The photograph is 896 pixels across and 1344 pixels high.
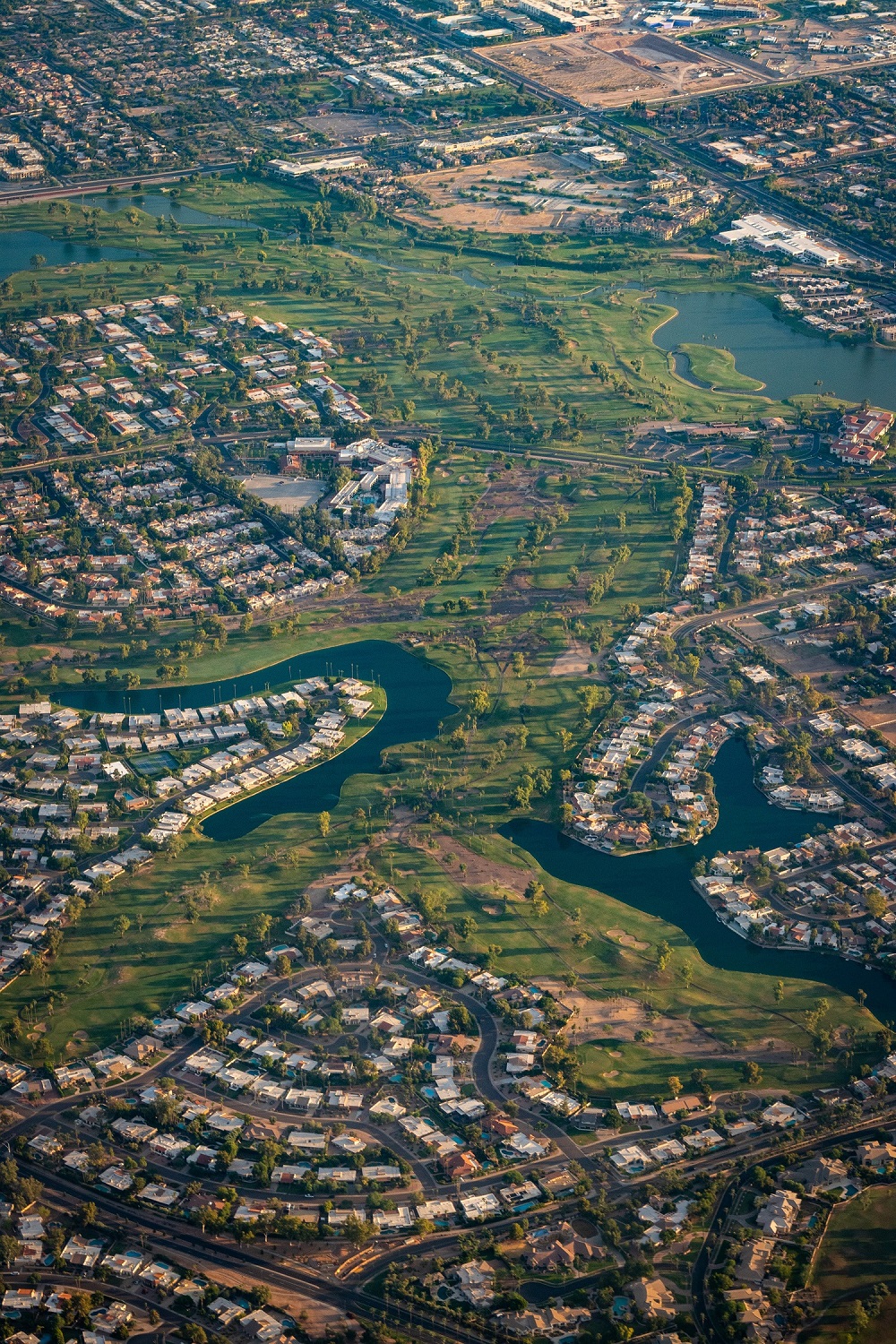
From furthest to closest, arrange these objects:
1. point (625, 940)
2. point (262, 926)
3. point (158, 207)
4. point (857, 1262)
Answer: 1. point (158, 207)
2. point (625, 940)
3. point (262, 926)
4. point (857, 1262)

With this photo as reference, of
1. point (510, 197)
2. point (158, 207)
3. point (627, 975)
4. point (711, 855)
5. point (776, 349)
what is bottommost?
point (627, 975)

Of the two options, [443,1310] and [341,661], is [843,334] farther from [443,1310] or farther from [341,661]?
[443,1310]

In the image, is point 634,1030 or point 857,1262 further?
point 634,1030

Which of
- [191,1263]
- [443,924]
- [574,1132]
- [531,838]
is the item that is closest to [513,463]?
[531,838]

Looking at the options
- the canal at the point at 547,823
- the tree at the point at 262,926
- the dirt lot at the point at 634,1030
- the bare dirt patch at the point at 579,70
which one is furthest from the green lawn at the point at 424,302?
the dirt lot at the point at 634,1030

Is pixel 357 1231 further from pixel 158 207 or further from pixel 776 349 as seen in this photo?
pixel 158 207

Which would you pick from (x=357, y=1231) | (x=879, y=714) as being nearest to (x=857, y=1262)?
(x=357, y=1231)
